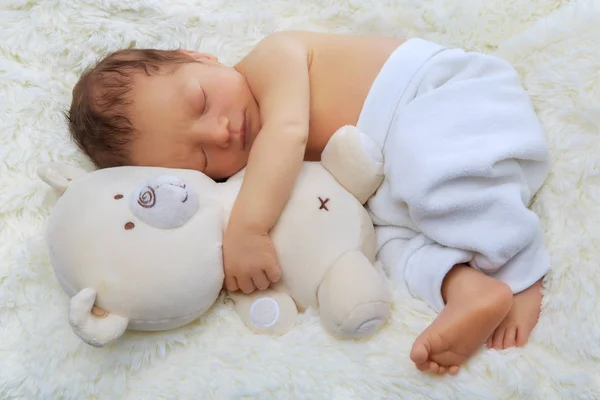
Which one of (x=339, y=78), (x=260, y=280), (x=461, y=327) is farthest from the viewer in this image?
(x=339, y=78)

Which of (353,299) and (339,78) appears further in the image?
(339,78)

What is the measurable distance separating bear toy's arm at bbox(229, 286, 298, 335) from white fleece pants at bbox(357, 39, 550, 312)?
209 mm

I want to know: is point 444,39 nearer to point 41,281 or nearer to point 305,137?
point 305,137

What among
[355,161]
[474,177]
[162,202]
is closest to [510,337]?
[474,177]

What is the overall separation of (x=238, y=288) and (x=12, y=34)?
2.66 feet

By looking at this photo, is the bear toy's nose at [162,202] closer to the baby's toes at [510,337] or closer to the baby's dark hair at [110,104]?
the baby's dark hair at [110,104]

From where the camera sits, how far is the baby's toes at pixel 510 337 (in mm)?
993

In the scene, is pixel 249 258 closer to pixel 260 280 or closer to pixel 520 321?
pixel 260 280

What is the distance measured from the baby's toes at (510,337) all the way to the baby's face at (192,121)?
585 mm

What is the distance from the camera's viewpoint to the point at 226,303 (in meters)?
1.09

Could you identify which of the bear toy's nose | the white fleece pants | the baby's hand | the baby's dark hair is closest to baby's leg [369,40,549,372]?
the white fleece pants

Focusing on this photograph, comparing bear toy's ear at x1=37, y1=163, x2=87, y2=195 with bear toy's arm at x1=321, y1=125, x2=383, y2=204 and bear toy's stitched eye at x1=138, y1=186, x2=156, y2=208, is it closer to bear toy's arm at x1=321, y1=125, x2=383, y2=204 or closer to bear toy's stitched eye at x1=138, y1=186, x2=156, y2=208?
bear toy's stitched eye at x1=138, y1=186, x2=156, y2=208

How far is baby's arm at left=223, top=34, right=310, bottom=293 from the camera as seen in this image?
3.35 feet

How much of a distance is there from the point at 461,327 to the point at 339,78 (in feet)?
1.83
